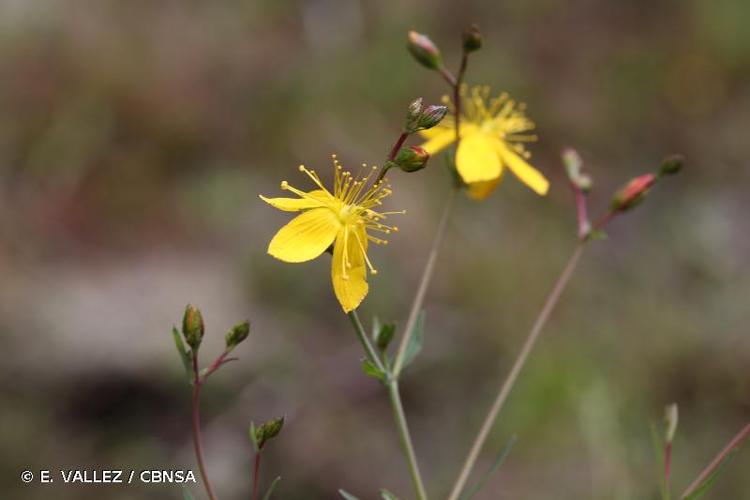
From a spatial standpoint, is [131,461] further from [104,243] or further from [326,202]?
[326,202]

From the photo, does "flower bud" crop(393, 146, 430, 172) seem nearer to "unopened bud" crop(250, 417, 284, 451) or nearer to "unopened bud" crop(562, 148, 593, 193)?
"unopened bud" crop(250, 417, 284, 451)

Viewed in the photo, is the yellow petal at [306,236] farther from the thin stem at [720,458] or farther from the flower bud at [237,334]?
the thin stem at [720,458]

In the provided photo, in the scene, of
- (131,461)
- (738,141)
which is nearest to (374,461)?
(131,461)

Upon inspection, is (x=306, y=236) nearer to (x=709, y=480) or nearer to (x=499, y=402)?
(x=499, y=402)

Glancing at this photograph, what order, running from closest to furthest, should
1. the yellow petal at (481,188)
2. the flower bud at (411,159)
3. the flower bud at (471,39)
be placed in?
the flower bud at (411,159) → the flower bud at (471,39) → the yellow petal at (481,188)

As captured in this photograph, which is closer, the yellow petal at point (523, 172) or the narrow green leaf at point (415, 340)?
the narrow green leaf at point (415, 340)

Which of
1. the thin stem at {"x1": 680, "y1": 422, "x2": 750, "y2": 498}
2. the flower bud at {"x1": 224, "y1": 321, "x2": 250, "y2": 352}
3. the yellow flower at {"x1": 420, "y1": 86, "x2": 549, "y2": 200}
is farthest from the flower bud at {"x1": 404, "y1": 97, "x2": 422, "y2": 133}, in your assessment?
the thin stem at {"x1": 680, "y1": 422, "x2": 750, "y2": 498}

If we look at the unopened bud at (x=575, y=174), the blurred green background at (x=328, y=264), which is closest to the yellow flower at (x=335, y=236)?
the unopened bud at (x=575, y=174)

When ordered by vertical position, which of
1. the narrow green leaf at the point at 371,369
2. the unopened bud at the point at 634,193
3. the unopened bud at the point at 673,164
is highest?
the unopened bud at the point at 673,164

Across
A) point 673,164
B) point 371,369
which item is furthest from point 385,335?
point 673,164
